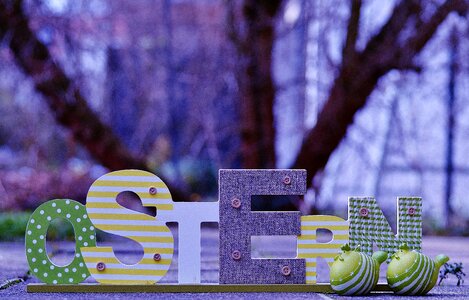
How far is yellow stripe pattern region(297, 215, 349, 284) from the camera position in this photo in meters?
4.38

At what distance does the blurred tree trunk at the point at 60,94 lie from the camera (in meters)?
9.84

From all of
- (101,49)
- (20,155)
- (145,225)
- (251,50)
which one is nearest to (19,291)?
(145,225)

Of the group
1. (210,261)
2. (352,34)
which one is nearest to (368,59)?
(352,34)

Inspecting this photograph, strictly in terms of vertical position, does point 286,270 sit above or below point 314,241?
below

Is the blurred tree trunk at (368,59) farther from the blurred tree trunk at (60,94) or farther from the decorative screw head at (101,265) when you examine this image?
the decorative screw head at (101,265)

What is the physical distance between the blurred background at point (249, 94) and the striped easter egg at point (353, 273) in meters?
5.42

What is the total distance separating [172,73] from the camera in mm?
13336

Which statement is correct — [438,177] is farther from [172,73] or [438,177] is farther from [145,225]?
[145,225]

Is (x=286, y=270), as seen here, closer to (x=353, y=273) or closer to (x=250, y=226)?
(x=250, y=226)

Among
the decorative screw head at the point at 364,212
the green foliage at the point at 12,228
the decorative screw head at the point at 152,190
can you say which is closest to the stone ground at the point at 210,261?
the decorative screw head at the point at 364,212

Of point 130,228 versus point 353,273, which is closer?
point 353,273

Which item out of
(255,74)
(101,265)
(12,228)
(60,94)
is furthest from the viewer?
(60,94)

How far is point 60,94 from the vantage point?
33.8 ft

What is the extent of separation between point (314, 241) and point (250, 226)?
33 centimetres
